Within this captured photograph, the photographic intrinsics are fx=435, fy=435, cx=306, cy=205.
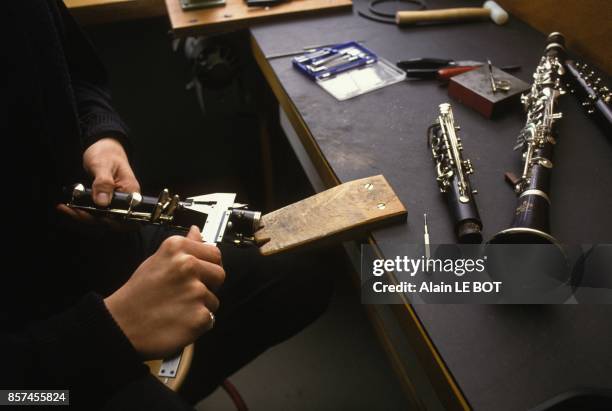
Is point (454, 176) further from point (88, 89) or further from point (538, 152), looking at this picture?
point (88, 89)

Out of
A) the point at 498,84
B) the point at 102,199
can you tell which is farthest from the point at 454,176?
the point at 102,199

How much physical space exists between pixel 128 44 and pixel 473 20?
138 centimetres

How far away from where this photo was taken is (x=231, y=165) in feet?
7.09

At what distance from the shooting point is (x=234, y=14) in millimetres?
1362

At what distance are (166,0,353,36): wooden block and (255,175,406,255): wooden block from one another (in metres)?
0.81

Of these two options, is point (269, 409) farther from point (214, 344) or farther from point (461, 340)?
point (461, 340)

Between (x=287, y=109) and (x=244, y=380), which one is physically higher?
(x=287, y=109)

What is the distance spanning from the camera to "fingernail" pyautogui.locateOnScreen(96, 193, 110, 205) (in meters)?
0.79

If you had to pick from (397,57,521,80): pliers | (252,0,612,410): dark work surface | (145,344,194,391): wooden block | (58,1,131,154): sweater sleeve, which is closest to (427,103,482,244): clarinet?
(252,0,612,410): dark work surface

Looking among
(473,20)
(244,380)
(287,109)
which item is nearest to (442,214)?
(287,109)

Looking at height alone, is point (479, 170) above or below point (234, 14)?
below

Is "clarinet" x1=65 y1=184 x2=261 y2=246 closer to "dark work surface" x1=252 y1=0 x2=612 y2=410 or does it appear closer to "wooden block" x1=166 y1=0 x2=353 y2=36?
"dark work surface" x1=252 y1=0 x2=612 y2=410

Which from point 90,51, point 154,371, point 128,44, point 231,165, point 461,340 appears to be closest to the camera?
point 461,340

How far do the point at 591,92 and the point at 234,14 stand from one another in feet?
3.30
